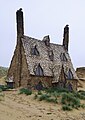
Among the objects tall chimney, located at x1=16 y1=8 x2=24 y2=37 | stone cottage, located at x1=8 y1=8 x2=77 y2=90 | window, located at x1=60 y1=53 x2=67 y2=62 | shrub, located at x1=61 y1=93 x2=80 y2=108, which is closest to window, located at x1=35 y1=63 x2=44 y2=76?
stone cottage, located at x1=8 y1=8 x2=77 y2=90

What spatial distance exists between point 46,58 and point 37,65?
9.96 ft

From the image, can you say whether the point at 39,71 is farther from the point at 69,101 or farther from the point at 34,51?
the point at 69,101

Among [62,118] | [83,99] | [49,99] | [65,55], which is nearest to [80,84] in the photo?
[65,55]

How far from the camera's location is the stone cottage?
37.8 metres

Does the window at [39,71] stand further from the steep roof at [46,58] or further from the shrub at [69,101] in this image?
the shrub at [69,101]

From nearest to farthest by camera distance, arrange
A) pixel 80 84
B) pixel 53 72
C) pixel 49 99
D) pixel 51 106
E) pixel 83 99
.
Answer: pixel 51 106 < pixel 49 99 < pixel 83 99 < pixel 53 72 < pixel 80 84

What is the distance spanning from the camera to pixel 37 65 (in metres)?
38.3

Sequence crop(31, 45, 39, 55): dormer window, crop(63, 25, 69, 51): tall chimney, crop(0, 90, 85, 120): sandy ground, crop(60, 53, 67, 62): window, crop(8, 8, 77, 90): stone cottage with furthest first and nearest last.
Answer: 1. crop(63, 25, 69, 51): tall chimney
2. crop(60, 53, 67, 62): window
3. crop(31, 45, 39, 55): dormer window
4. crop(8, 8, 77, 90): stone cottage
5. crop(0, 90, 85, 120): sandy ground

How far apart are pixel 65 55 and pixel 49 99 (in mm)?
17927

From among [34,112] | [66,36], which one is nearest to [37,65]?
[66,36]

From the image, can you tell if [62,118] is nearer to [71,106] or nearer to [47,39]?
[71,106]

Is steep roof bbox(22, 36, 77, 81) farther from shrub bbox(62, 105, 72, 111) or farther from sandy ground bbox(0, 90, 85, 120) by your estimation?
shrub bbox(62, 105, 72, 111)

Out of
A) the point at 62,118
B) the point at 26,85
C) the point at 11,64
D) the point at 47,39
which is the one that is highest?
the point at 47,39

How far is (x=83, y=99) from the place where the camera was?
31203 mm
